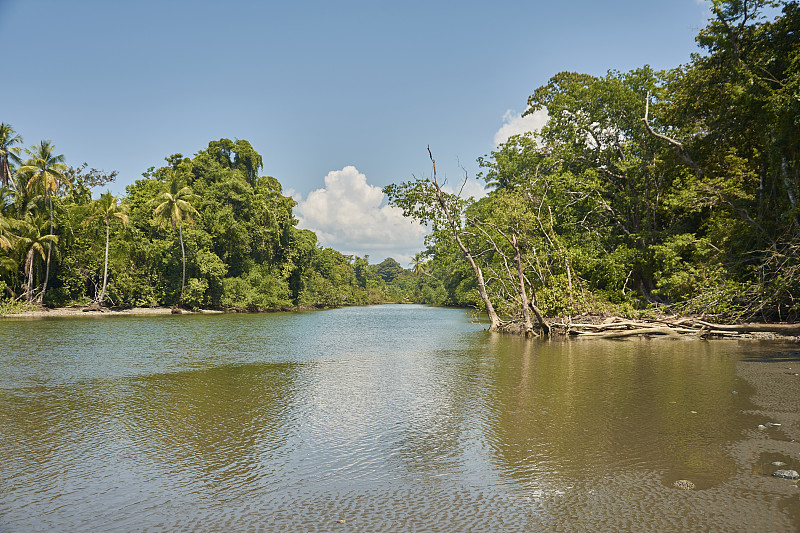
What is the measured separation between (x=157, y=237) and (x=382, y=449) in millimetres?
54015

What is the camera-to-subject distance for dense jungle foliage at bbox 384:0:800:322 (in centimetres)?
A: 1673

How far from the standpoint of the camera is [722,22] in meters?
17.7

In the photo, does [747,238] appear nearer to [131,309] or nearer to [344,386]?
[344,386]

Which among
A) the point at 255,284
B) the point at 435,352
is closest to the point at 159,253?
the point at 255,284

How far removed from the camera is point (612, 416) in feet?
24.5

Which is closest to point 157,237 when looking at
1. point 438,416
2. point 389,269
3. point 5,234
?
point 5,234

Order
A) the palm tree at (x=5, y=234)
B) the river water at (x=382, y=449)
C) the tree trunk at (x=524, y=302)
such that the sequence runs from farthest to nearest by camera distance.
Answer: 1. the palm tree at (x=5, y=234)
2. the tree trunk at (x=524, y=302)
3. the river water at (x=382, y=449)

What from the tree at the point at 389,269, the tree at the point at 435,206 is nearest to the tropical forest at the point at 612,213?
the tree at the point at 435,206

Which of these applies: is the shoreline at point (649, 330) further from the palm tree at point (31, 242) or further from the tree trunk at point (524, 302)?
the palm tree at point (31, 242)

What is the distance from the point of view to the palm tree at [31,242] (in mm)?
41275

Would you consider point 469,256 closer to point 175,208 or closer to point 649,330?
point 649,330

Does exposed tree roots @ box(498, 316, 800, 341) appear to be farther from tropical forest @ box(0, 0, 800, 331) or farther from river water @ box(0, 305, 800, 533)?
river water @ box(0, 305, 800, 533)

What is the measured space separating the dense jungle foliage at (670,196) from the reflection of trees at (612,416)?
22.1 feet

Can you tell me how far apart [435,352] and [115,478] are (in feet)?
40.0
